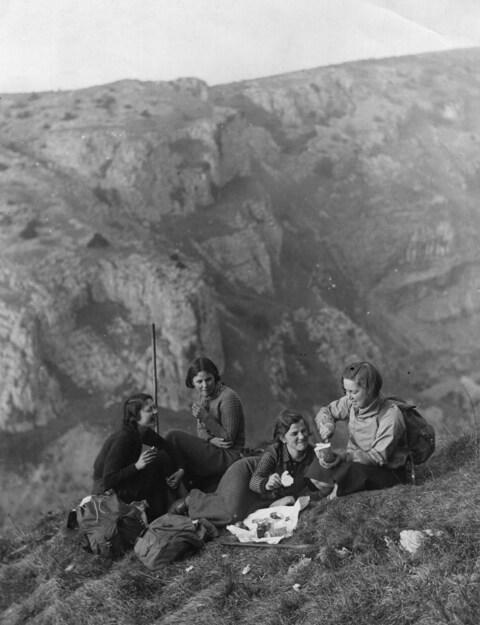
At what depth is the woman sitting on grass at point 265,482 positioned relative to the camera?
6305mm

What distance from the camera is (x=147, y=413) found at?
6445 mm

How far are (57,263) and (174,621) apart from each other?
23.7 m

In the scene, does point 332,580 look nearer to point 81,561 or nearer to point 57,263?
point 81,561

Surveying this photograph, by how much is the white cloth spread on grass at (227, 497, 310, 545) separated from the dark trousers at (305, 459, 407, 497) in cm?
35

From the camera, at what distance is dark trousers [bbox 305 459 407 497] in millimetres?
5977

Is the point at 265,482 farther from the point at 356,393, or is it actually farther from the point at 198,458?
the point at 356,393

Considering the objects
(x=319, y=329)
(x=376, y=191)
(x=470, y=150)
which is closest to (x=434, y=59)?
(x=470, y=150)

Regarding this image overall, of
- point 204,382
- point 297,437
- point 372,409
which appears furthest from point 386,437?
point 204,382

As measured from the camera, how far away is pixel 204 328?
26.9 m

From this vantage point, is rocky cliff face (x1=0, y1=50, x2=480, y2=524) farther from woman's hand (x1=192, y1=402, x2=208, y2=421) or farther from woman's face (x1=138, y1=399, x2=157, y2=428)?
woman's face (x1=138, y1=399, x2=157, y2=428)

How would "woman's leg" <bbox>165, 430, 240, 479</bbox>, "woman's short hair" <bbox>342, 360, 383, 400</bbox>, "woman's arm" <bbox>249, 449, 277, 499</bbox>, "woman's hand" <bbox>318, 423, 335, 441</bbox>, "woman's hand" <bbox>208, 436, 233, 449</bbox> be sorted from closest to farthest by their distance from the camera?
"woman's short hair" <bbox>342, 360, 383, 400</bbox> < "woman's hand" <bbox>318, 423, 335, 441</bbox> < "woman's arm" <bbox>249, 449, 277, 499</bbox> < "woman's leg" <bbox>165, 430, 240, 479</bbox> < "woman's hand" <bbox>208, 436, 233, 449</bbox>

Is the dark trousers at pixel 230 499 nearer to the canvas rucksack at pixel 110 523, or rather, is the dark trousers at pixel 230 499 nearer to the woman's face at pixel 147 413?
the canvas rucksack at pixel 110 523

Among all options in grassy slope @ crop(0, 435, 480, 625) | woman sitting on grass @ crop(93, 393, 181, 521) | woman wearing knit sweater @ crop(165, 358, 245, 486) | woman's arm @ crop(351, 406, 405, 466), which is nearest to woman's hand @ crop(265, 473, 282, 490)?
grassy slope @ crop(0, 435, 480, 625)

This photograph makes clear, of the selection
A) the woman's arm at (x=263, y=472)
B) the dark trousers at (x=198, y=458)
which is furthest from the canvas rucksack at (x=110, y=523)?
the woman's arm at (x=263, y=472)
